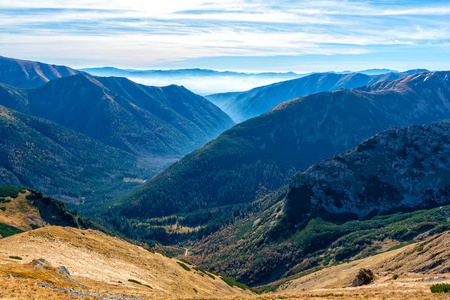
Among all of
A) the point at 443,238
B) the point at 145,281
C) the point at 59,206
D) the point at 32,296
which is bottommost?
the point at 59,206

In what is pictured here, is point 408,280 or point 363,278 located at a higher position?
point 408,280

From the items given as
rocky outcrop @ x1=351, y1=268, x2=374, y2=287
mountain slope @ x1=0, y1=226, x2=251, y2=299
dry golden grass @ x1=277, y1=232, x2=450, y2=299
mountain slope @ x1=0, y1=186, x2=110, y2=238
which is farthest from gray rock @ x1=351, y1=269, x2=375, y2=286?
mountain slope @ x1=0, y1=186, x2=110, y2=238

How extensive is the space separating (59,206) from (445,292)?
179503mm

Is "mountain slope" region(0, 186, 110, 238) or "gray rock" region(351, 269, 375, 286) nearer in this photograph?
"gray rock" region(351, 269, 375, 286)

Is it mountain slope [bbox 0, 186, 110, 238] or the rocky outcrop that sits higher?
the rocky outcrop

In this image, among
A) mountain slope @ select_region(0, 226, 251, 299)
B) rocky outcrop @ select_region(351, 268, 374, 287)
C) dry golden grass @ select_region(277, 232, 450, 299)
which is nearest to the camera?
dry golden grass @ select_region(277, 232, 450, 299)

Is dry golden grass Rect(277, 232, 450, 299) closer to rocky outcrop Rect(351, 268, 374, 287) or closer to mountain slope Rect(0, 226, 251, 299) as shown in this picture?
rocky outcrop Rect(351, 268, 374, 287)

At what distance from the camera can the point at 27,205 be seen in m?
164

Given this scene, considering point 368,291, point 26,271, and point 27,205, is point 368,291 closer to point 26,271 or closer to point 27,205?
point 26,271

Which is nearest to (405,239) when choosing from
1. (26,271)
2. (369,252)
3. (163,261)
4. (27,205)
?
(369,252)

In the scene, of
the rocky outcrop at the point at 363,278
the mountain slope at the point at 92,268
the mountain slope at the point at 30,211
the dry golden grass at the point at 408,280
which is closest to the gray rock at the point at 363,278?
the rocky outcrop at the point at 363,278

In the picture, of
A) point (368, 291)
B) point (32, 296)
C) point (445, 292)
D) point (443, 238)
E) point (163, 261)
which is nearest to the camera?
point (32, 296)

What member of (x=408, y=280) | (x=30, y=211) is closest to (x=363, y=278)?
(x=408, y=280)

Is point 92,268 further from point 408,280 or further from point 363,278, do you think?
point 408,280
